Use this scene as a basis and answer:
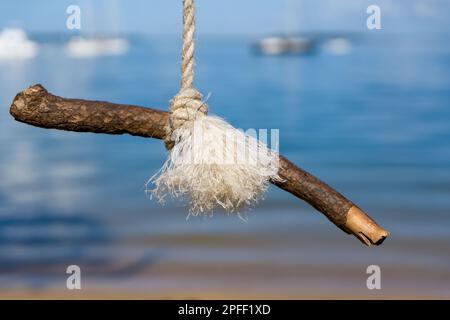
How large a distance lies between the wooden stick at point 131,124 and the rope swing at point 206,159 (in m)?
0.03

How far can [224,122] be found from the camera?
119 cm

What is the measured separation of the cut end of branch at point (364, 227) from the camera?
46.6 inches

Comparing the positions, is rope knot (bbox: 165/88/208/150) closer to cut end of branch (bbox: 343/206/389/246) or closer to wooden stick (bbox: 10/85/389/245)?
wooden stick (bbox: 10/85/389/245)

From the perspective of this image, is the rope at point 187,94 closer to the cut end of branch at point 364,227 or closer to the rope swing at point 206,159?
the rope swing at point 206,159

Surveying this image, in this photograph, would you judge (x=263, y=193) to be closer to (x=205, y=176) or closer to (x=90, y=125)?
(x=205, y=176)

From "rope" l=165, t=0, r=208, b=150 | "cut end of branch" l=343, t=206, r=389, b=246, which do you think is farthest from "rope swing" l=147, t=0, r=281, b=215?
"cut end of branch" l=343, t=206, r=389, b=246

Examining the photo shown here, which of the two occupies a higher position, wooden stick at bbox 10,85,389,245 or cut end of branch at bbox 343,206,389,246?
wooden stick at bbox 10,85,389,245

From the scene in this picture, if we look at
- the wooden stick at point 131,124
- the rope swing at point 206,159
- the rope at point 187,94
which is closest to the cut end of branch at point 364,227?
the wooden stick at point 131,124

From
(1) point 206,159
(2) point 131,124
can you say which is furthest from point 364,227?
(2) point 131,124

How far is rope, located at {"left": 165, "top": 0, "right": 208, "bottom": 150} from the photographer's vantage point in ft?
3.76

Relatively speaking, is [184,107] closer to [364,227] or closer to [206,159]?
[206,159]

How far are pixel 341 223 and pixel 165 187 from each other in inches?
12.5

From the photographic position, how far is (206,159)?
45.8 inches

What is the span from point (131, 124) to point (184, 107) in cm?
10
